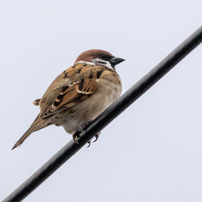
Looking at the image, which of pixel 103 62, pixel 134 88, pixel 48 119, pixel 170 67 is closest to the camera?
pixel 170 67

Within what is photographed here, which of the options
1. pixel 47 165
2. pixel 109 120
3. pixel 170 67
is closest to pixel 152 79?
pixel 170 67

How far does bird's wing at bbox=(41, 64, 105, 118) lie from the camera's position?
4.06 meters

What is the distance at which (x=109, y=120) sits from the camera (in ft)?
9.20

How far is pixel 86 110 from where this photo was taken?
13.8 ft

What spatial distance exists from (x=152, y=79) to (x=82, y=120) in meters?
1.88

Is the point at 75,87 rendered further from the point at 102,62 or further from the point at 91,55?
the point at 91,55

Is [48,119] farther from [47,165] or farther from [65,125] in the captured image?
[47,165]

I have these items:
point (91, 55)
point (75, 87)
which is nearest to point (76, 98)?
point (75, 87)

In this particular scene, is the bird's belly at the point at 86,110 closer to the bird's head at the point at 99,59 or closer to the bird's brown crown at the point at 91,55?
the bird's head at the point at 99,59

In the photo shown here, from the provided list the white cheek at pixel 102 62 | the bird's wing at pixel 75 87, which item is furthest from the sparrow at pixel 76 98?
the white cheek at pixel 102 62

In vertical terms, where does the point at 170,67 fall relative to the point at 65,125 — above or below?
below

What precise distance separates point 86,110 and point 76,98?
166 mm

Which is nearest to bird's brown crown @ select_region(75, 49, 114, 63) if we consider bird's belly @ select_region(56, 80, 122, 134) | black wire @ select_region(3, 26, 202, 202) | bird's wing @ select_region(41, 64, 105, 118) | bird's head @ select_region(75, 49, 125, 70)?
bird's head @ select_region(75, 49, 125, 70)

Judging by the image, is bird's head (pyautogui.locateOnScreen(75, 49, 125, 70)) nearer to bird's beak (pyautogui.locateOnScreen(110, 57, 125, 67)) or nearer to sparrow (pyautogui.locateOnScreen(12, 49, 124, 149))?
bird's beak (pyautogui.locateOnScreen(110, 57, 125, 67))
